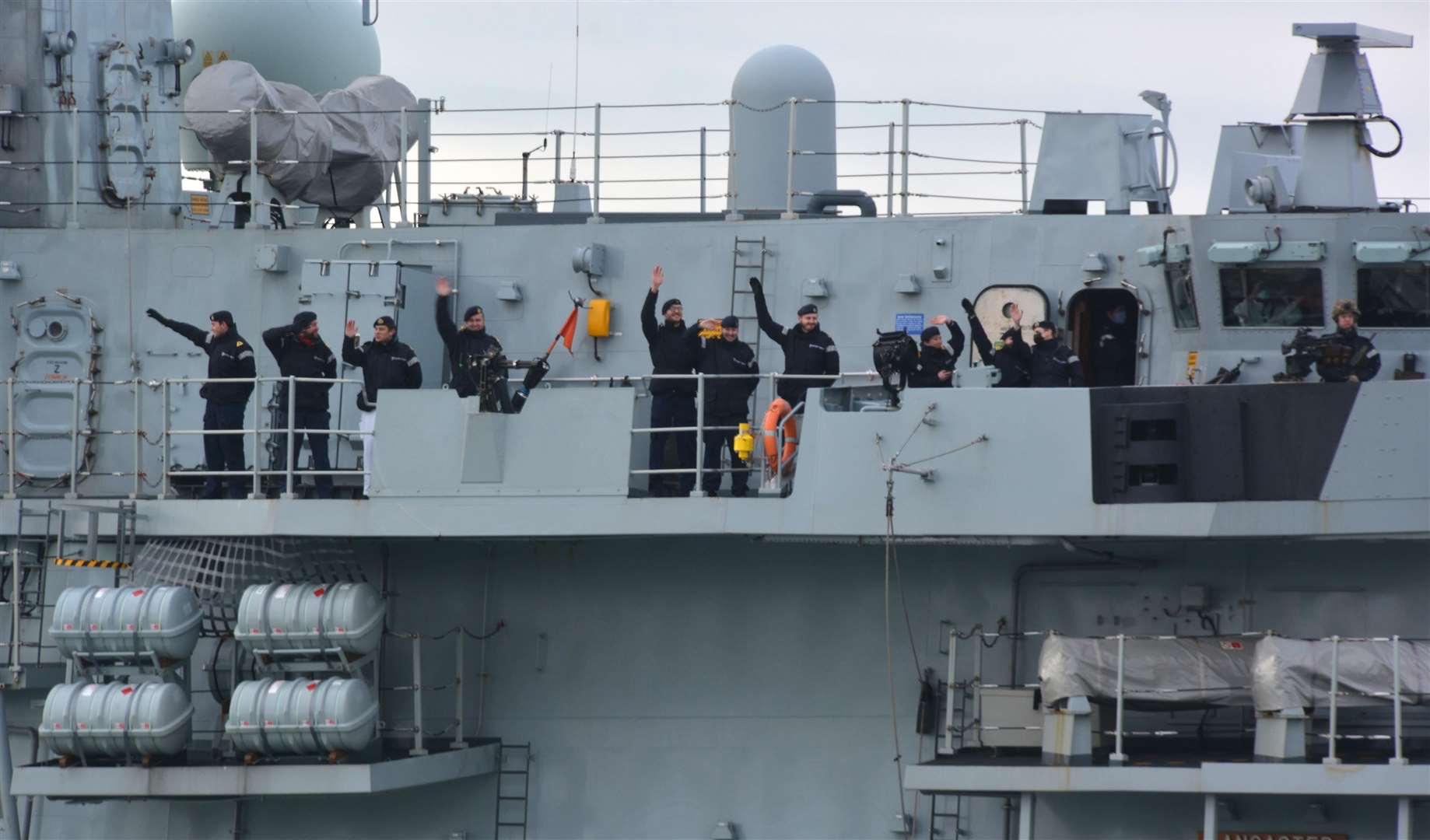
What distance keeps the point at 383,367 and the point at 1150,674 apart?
5.91 metres

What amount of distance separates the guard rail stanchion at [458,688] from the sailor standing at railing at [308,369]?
141 cm

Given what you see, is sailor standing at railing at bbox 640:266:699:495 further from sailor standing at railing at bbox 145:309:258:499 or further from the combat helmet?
the combat helmet

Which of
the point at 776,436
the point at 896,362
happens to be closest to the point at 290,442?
the point at 776,436

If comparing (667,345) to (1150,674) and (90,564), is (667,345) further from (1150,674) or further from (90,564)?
(90,564)

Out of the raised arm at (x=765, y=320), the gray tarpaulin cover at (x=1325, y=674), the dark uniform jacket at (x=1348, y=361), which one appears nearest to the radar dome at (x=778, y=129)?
the raised arm at (x=765, y=320)

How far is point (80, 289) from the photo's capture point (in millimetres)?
16516

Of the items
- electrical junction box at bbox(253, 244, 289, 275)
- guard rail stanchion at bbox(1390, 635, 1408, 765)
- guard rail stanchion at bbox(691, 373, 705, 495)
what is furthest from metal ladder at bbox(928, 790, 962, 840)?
electrical junction box at bbox(253, 244, 289, 275)

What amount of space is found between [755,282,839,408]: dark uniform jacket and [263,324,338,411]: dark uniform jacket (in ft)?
10.7

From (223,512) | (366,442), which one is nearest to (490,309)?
(366,442)

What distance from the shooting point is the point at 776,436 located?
44.9 feet

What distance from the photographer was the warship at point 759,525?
12.7 meters

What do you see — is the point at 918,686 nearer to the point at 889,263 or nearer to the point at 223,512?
the point at 889,263

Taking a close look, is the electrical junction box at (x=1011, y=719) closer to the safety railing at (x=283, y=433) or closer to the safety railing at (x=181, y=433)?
the safety railing at (x=283, y=433)

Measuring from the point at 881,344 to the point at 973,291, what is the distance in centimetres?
181
